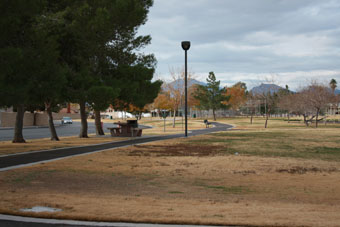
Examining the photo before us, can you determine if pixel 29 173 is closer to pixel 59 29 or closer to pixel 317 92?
pixel 59 29

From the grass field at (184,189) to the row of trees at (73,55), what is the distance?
4.57 meters

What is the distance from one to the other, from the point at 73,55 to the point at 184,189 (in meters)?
17.1

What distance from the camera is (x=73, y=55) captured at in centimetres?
2389

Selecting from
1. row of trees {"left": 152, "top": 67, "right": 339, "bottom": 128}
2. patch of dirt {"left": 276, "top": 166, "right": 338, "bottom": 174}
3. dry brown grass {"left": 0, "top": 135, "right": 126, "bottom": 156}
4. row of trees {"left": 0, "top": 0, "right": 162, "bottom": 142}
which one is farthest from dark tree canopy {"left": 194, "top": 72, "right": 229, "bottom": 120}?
patch of dirt {"left": 276, "top": 166, "right": 338, "bottom": 174}

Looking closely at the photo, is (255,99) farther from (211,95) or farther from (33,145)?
(33,145)

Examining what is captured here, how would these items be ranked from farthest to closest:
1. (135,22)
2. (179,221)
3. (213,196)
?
(135,22) < (213,196) < (179,221)

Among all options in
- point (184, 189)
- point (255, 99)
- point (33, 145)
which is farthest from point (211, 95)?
point (184, 189)

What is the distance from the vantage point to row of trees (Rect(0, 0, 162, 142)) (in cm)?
1510

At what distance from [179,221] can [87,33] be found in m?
18.9

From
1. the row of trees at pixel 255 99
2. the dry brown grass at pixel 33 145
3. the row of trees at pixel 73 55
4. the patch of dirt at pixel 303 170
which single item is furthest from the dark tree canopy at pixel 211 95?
the patch of dirt at pixel 303 170

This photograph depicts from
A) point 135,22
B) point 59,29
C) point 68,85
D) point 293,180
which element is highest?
point 135,22

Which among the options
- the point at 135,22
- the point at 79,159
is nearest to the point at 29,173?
the point at 79,159

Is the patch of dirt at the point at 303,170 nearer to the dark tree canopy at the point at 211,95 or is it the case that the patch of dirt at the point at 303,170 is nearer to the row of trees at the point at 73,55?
the row of trees at the point at 73,55

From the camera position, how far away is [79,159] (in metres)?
14.5
